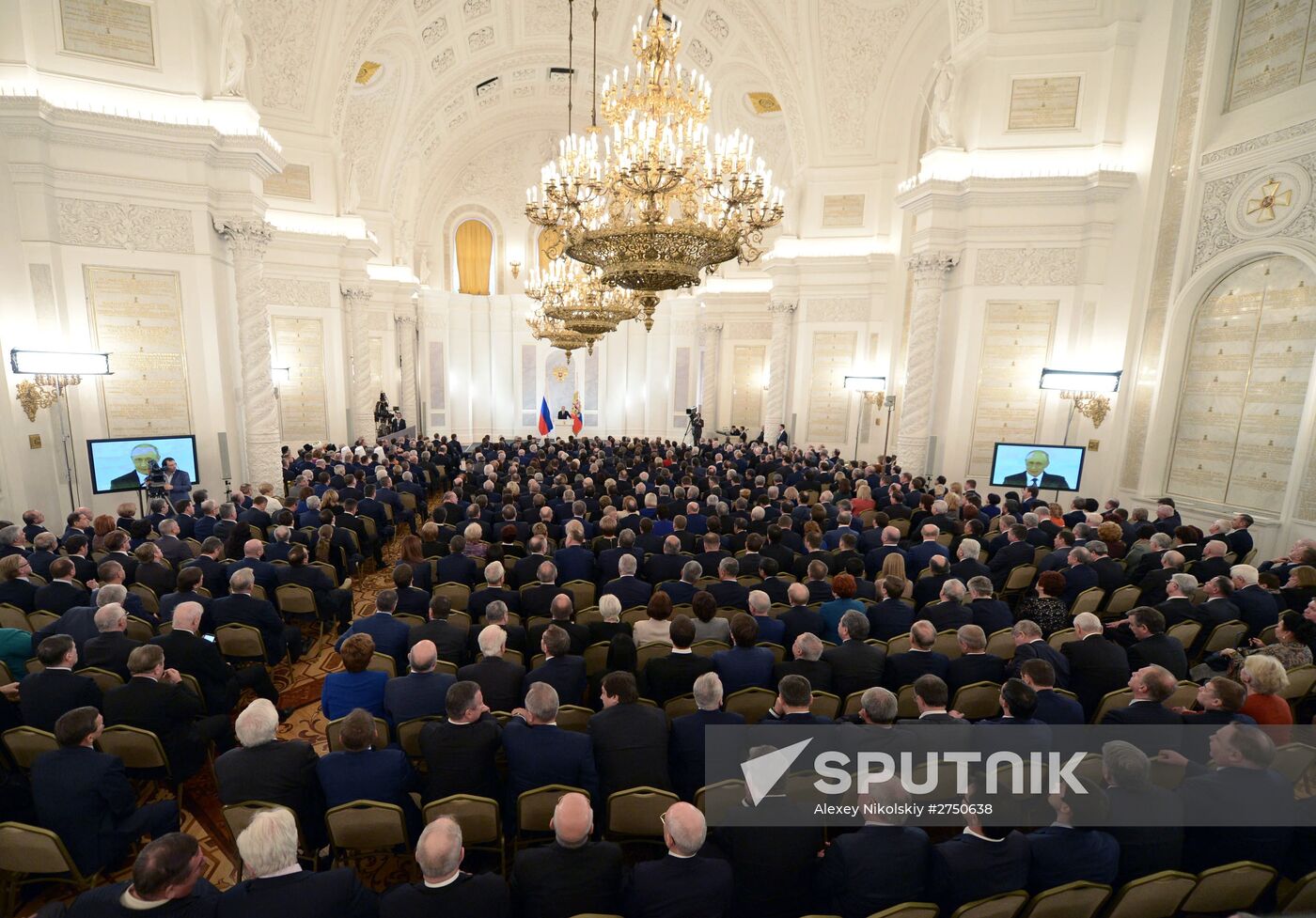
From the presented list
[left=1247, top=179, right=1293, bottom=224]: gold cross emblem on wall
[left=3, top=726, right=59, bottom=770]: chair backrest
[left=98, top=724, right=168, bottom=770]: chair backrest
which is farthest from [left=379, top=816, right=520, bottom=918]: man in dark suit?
[left=1247, top=179, right=1293, bottom=224]: gold cross emblem on wall

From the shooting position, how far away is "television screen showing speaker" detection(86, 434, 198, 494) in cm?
845

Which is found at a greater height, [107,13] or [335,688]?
[107,13]

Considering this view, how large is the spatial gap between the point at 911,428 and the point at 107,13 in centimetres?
1409

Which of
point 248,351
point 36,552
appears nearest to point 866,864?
point 36,552

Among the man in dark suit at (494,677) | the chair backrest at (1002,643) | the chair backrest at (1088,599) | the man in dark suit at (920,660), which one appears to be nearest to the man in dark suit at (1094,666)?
the chair backrest at (1002,643)

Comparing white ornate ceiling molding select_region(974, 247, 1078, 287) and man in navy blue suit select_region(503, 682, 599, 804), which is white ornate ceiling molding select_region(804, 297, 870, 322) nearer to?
white ornate ceiling molding select_region(974, 247, 1078, 287)

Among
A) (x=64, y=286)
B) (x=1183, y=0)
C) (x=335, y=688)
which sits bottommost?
(x=335, y=688)

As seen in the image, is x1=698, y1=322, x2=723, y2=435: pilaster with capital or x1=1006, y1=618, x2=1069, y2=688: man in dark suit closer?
x1=1006, y1=618, x2=1069, y2=688: man in dark suit

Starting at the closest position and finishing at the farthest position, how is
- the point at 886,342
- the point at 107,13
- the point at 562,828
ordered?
1. the point at 562,828
2. the point at 107,13
3. the point at 886,342

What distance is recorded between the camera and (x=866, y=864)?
244cm

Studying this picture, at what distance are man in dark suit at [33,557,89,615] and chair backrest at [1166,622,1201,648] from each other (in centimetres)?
869

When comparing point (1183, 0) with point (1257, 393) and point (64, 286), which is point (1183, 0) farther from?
point (64, 286)

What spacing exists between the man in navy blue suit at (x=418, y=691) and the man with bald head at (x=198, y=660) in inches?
46.1

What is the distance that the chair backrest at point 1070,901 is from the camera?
7.36 feet
